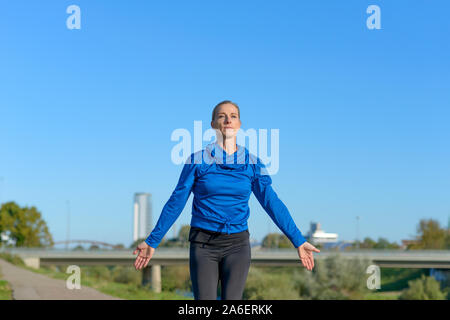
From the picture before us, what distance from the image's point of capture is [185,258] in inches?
1973

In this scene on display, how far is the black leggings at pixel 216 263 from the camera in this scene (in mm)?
3885

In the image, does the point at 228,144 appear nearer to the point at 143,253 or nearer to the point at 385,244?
the point at 143,253

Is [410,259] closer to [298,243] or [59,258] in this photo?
[59,258]

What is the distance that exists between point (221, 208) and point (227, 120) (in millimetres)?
685

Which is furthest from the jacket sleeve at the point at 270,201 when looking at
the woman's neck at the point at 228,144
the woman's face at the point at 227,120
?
the woman's face at the point at 227,120

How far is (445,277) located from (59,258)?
45199mm

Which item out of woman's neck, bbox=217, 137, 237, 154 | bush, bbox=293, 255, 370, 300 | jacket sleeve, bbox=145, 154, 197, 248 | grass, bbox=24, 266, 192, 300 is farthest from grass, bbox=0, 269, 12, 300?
bush, bbox=293, 255, 370, 300

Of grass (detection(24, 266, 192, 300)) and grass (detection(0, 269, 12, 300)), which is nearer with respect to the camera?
grass (detection(0, 269, 12, 300))

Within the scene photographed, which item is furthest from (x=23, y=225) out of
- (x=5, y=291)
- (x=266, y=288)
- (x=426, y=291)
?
(x=5, y=291)

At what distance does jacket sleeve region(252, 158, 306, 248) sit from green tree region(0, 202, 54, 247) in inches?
2864

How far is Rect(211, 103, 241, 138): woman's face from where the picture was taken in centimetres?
406

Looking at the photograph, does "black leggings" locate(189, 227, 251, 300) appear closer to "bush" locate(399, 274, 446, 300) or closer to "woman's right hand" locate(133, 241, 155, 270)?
"woman's right hand" locate(133, 241, 155, 270)

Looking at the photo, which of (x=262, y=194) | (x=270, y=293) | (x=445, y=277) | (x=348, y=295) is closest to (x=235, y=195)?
(x=262, y=194)

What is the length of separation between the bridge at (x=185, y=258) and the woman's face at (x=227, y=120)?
44.0 m
